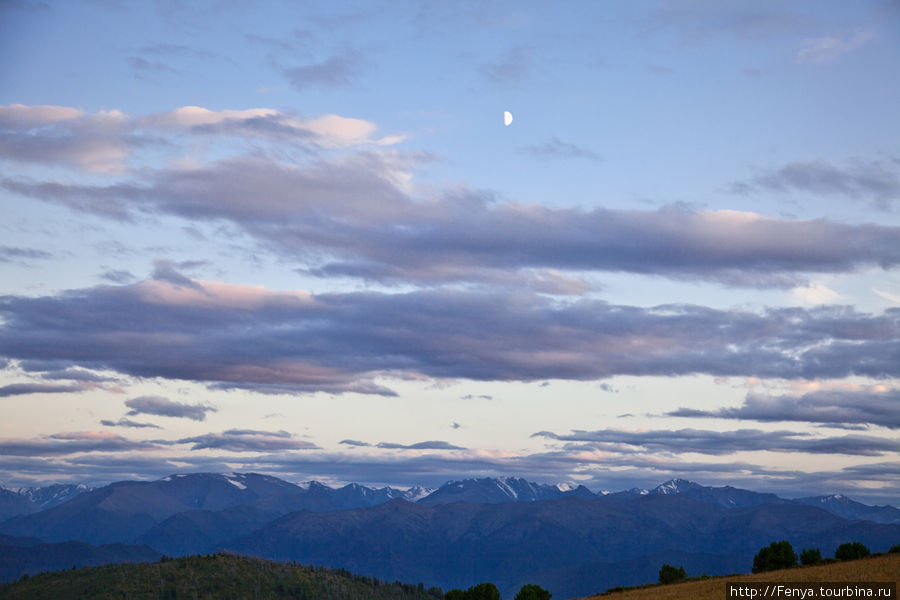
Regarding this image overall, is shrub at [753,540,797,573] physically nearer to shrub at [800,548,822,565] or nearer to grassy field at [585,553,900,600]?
shrub at [800,548,822,565]

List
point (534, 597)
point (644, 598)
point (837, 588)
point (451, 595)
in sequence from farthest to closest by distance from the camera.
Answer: point (451, 595)
point (534, 597)
point (644, 598)
point (837, 588)

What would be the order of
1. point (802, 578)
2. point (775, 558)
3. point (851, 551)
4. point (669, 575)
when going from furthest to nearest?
point (775, 558) < point (669, 575) < point (851, 551) < point (802, 578)

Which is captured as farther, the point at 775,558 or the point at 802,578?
the point at 775,558

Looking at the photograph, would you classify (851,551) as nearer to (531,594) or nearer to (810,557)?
(810,557)

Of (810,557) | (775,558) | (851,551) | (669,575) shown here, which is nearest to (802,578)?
(851,551)

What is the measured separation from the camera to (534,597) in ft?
499

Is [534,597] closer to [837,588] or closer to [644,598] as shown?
[644,598]

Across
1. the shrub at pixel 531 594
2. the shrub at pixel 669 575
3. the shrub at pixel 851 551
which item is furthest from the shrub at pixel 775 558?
the shrub at pixel 531 594

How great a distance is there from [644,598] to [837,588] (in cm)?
2319

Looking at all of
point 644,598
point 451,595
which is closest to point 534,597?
point 451,595

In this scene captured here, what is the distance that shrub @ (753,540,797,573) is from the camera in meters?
158

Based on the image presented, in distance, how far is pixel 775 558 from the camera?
160 m

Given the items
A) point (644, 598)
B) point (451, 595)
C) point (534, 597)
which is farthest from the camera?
point (451, 595)

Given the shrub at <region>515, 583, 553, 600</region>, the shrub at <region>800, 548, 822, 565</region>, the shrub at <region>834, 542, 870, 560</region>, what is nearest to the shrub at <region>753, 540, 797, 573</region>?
the shrub at <region>800, 548, 822, 565</region>
